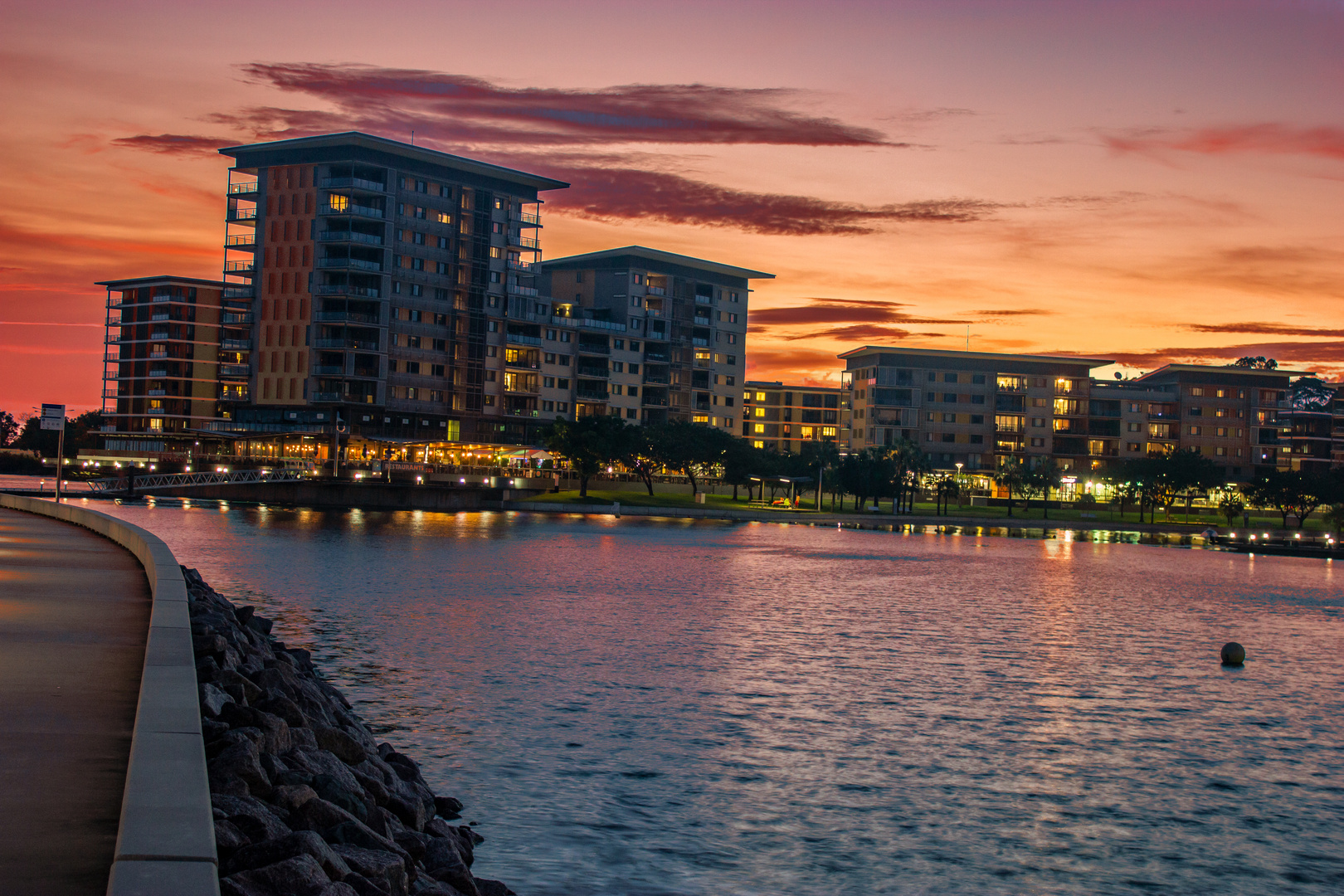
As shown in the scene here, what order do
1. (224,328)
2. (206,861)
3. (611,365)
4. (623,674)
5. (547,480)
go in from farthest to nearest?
(611,365)
(224,328)
(547,480)
(623,674)
(206,861)

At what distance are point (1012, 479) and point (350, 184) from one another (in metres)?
94.5

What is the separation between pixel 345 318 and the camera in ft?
485

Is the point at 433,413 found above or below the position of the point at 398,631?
above

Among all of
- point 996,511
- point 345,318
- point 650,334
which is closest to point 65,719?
point 345,318

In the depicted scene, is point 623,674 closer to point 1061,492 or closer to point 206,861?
point 206,861

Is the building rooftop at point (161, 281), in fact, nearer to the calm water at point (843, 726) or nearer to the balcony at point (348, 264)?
the balcony at point (348, 264)

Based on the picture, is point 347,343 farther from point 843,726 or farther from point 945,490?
point 843,726

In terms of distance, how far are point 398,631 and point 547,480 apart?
111 m

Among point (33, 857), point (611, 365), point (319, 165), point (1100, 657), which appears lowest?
point (1100, 657)

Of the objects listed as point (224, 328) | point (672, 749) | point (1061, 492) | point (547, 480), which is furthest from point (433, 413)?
point (672, 749)

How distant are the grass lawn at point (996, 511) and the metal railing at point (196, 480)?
28235mm

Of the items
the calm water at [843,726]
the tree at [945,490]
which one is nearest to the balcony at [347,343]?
the tree at [945,490]

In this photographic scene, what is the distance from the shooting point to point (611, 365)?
178 metres

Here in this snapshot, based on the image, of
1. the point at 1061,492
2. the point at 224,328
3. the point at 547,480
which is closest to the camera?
the point at 547,480
